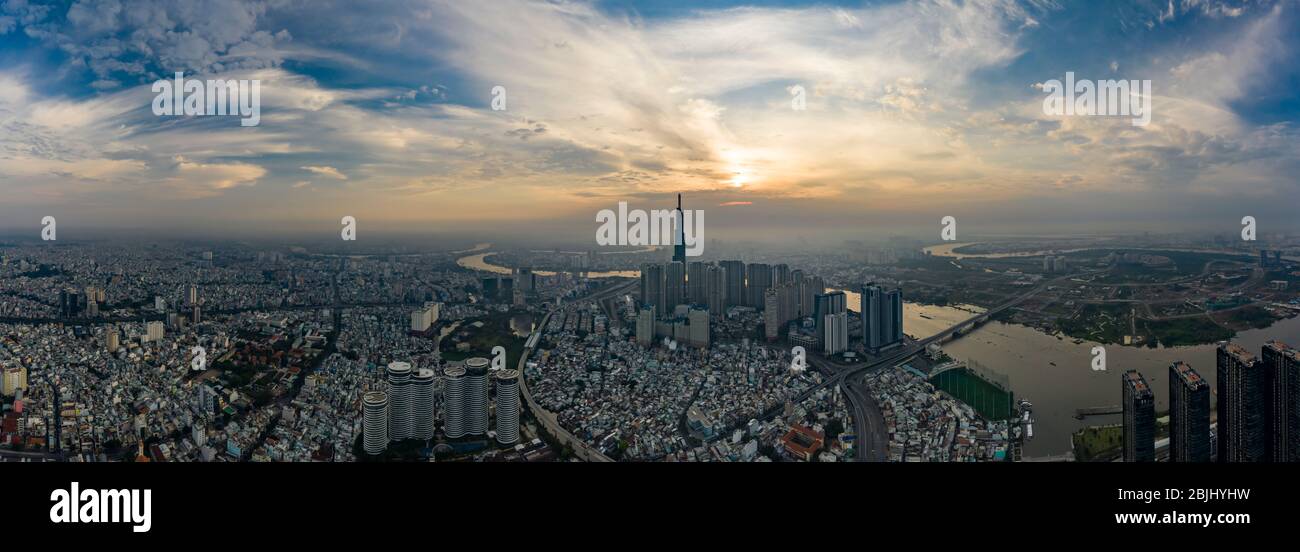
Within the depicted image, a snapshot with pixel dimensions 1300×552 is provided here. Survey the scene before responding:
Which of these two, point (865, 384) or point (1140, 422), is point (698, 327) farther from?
point (1140, 422)

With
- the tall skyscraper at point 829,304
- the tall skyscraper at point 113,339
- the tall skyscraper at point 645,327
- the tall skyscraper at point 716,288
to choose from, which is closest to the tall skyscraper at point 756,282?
the tall skyscraper at point 716,288

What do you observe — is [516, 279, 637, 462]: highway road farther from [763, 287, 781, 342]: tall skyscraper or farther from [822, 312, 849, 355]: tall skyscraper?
[822, 312, 849, 355]: tall skyscraper

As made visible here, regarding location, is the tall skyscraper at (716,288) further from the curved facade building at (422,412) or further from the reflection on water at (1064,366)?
the curved facade building at (422,412)

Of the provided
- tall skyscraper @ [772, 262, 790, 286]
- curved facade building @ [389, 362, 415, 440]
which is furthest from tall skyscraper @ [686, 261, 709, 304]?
curved facade building @ [389, 362, 415, 440]
